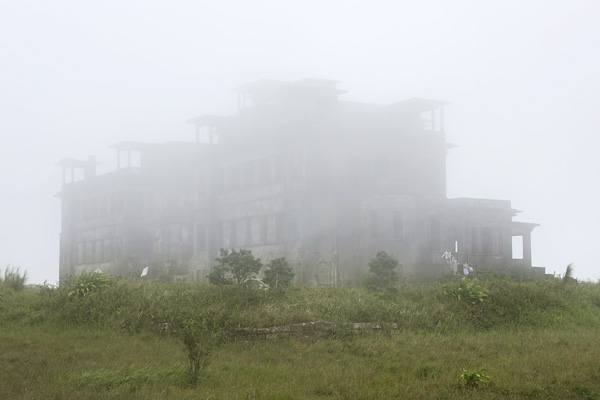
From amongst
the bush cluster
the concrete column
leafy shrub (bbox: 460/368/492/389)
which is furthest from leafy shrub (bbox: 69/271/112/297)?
the concrete column

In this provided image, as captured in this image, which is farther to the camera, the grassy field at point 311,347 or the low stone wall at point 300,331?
the low stone wall at point 300,331

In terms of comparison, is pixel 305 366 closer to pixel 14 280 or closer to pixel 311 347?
pixel 311 347

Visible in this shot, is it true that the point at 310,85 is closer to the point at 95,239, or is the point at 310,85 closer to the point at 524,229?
the point at 524,229

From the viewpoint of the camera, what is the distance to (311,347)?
18.1 meters

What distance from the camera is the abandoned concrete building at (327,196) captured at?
129ft

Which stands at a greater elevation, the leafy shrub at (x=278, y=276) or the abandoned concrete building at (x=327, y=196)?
the abandoned concrete building at (x=327, y=196)

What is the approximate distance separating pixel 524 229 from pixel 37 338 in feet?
100

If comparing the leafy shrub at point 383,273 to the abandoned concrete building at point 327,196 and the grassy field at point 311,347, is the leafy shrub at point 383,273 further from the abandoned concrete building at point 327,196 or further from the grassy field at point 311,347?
the abandoned concrete building at point 327,196

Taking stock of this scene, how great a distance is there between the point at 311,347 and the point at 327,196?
71.4 ft

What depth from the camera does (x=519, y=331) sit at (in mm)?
21344

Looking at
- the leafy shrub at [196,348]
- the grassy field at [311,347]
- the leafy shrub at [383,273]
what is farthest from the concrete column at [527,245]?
the leafy shrub at [196,348]

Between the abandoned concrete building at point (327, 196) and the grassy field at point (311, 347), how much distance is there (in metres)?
13.6

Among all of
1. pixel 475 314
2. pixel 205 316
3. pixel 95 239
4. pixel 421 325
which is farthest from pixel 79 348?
pixel 95 239

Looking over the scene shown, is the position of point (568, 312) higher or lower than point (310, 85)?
lower
